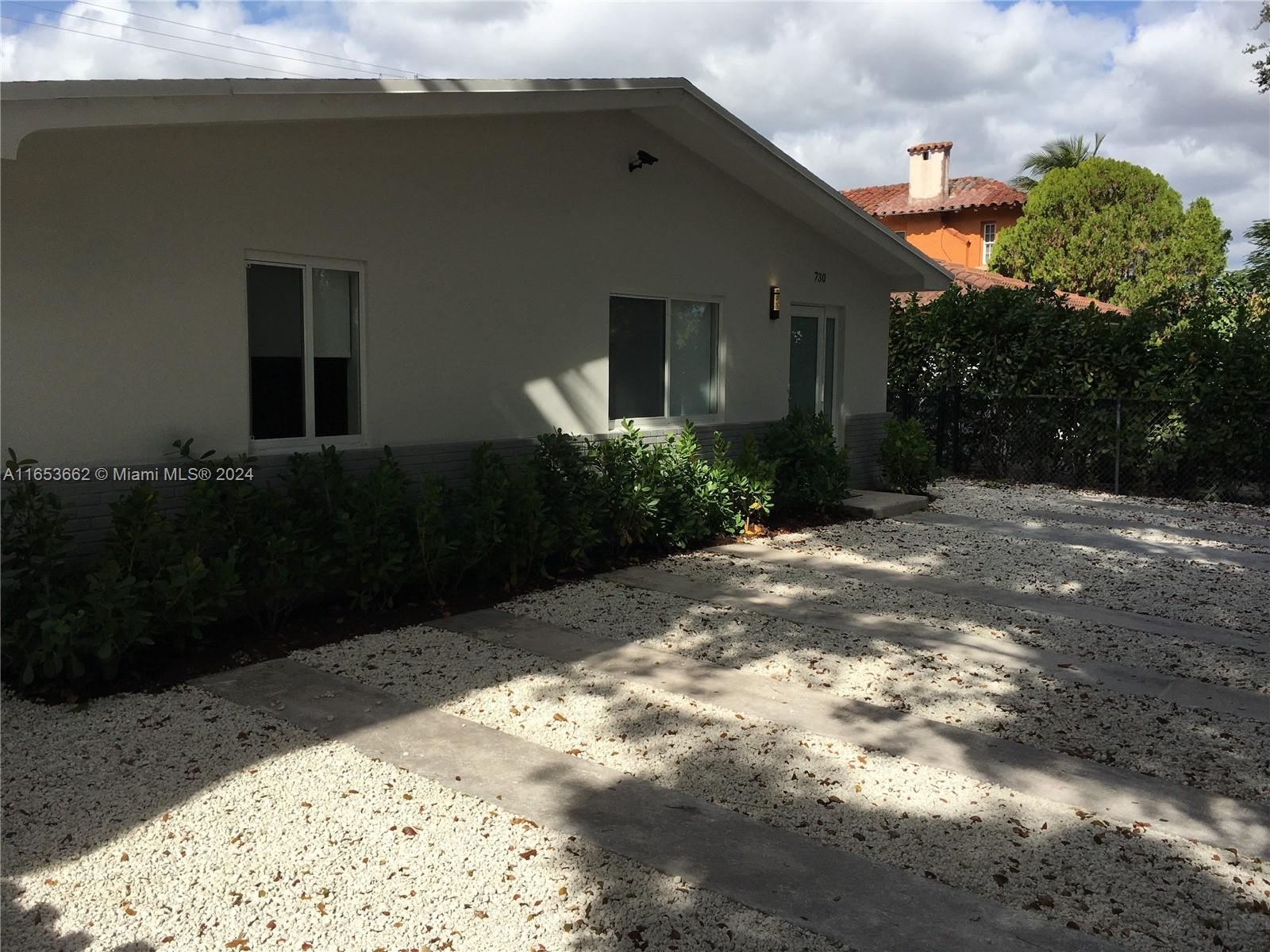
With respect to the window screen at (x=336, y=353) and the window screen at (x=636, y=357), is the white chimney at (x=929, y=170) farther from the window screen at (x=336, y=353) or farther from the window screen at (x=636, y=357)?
the window screen at (x=336, y=353)

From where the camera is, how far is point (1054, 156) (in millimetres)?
38750

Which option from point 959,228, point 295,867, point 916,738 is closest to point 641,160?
point 916,738

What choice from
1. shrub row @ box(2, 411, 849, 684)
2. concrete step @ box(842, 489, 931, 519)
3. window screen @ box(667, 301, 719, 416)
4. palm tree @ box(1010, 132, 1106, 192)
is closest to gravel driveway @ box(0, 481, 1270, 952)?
shrub row @ box(2, 411, 849, 684)

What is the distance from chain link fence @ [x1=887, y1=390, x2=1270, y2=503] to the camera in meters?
12.4

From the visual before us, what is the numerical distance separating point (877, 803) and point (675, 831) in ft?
2.95

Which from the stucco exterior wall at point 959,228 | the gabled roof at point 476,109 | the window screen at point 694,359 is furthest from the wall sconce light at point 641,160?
the stucco exterior wall at point 959,228

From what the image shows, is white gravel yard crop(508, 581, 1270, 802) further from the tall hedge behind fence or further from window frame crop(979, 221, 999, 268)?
window frame crop(979, 221, 999, 268)

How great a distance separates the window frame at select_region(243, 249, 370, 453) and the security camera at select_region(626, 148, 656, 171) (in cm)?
318

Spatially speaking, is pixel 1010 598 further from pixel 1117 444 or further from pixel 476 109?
pixel 1117 444

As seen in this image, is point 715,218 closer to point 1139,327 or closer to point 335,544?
point 335,544

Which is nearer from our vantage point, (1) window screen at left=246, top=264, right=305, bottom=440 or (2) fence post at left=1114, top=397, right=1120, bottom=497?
(1) window screen at left=246, top=264, right=305, bottom=440

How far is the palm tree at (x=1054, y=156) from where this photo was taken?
1508 inches

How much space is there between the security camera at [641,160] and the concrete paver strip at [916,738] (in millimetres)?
4651

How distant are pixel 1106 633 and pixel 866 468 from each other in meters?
6.26
